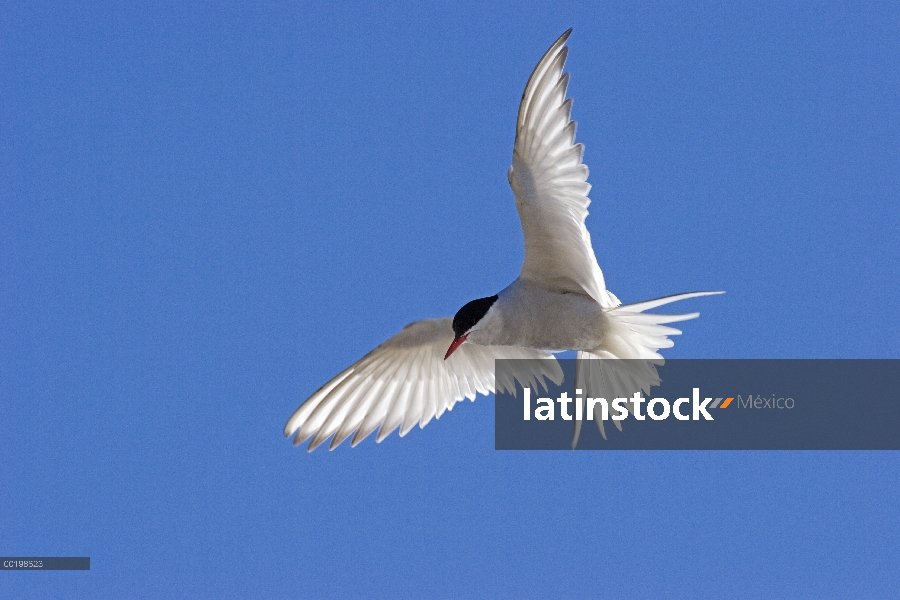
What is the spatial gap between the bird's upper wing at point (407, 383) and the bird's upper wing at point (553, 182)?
1.07m

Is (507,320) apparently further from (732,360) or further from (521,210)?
(732,360)

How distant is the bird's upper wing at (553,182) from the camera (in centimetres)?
552

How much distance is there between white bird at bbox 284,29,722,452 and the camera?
219 inches

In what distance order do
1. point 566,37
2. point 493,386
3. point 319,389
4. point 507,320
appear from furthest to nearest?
point 493,386, point 319,389, point 507,320, point 566,37

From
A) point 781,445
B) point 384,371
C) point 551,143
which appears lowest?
point 781,445

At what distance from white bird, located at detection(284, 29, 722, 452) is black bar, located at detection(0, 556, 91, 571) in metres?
1.82

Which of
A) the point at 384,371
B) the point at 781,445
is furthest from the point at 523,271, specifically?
the point at 781,445

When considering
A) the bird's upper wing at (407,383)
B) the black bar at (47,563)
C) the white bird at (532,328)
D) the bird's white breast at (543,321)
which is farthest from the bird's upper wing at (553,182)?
the black bar at (47,563)

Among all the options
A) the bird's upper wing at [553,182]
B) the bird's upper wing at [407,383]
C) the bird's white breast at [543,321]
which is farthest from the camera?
the bird's upper wing at [407,383]

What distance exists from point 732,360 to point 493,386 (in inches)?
65.5

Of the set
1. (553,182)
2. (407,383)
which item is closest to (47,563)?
(407,383)

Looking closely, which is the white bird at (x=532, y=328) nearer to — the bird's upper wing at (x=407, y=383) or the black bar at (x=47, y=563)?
the bird's upper wing at (x=407, y=383)

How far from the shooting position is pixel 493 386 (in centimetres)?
694

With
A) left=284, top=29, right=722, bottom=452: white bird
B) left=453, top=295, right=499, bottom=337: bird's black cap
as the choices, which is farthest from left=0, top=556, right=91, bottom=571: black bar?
left=453, top=295, right=499, bottom=337: bird's black cap
